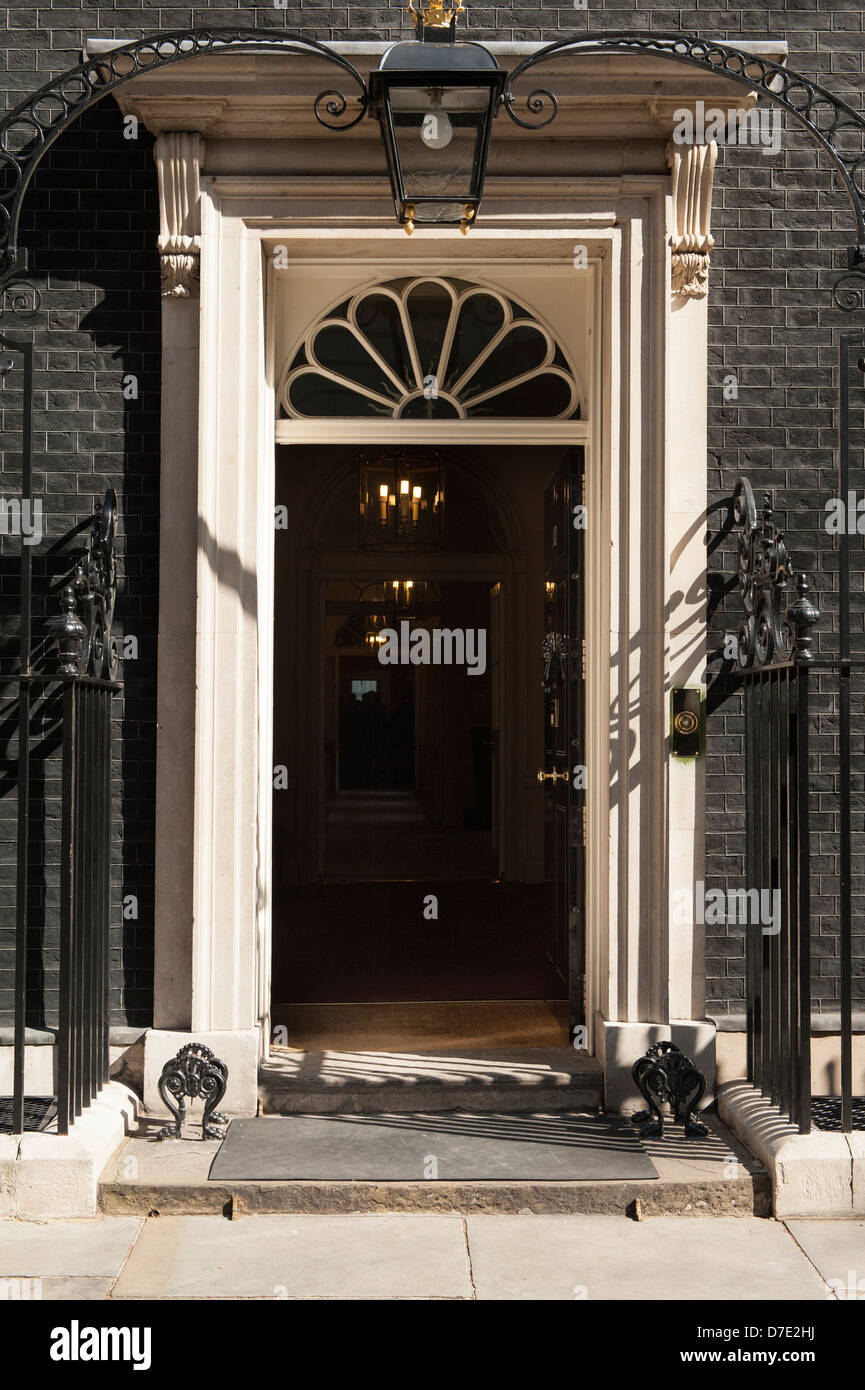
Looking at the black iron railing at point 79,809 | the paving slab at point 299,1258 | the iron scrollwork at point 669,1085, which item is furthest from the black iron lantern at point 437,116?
the paving slab at point 299,1258

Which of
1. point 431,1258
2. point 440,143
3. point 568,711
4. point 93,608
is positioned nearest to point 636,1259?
point 431,1258

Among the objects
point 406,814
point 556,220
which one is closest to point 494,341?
point 556,220

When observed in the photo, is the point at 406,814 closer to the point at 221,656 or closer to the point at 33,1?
the point at 221,656

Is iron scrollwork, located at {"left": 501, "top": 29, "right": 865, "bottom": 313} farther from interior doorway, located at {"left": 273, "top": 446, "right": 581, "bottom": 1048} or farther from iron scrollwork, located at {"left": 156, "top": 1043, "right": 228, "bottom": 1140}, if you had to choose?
interior doorway, located at {"left": 273, "top": 446, "right": 581, "bottom": 1048}

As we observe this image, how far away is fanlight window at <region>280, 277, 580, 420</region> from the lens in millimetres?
6406

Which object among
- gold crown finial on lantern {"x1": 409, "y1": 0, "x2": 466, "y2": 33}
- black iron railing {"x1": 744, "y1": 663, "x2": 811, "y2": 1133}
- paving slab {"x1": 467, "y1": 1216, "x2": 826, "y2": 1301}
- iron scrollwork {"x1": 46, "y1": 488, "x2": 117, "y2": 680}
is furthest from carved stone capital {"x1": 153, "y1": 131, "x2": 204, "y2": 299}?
paving slab {"x1": 467, "y1": 1216, "x2": 826, "y2": 1301}

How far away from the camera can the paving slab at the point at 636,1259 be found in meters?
4.29

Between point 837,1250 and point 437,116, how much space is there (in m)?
3.99

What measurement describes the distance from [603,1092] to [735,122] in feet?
14.0

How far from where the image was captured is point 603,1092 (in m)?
5.87

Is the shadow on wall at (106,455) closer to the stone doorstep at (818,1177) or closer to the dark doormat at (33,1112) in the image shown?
the dark doormat at (33,1112)

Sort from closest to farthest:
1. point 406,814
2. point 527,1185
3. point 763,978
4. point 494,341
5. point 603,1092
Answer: point 527,1185 < point 763,978 < point 603,1092 < point 494,341 < point 406,814

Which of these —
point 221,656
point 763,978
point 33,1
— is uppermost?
point 33,1

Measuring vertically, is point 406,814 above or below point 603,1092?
above
